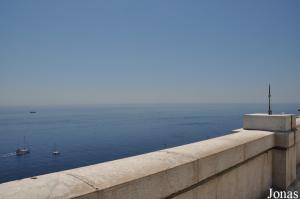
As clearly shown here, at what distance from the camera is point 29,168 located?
252 ft

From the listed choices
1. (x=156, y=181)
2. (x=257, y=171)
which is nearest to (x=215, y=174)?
(x=156, y=181)

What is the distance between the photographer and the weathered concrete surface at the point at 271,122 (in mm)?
5496

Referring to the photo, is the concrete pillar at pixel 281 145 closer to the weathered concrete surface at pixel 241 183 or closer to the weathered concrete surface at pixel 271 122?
the weathered concrete surface at pixel 271 122

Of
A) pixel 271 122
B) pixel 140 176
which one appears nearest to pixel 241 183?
pixel 271 122

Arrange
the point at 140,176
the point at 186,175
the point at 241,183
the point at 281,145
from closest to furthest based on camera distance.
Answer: the point at 140,176 → the point at 186,175 → the point at 241,183 → the point at 281,145

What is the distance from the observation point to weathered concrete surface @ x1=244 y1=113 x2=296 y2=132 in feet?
18.0

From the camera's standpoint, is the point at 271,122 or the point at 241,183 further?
the point at 271,122

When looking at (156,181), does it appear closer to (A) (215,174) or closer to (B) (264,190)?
(A) (215,174)

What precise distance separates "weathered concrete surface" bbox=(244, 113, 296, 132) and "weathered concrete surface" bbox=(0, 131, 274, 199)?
1.76 meters

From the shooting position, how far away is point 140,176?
2.42 m

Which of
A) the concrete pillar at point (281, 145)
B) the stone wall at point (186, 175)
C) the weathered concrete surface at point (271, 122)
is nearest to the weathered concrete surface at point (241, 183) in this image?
the stone wall at point (186, 175)

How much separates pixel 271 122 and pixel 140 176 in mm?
4100

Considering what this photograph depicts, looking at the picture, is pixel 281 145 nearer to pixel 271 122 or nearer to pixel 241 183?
pixel 271 122

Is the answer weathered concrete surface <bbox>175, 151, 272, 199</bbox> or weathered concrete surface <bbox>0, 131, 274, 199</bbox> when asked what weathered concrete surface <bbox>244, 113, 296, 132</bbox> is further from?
weathered concrete surface <bbox>0, 131, 274, 199</bbox>
